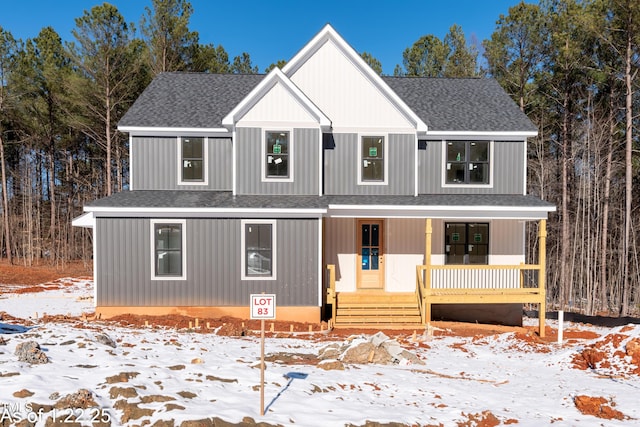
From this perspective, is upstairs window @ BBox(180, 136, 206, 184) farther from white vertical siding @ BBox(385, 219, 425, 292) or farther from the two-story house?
white vertical siding @ BBox(385, 219, 425, 292)

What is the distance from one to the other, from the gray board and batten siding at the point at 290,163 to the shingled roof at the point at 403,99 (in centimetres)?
166

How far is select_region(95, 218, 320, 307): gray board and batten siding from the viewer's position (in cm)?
1375

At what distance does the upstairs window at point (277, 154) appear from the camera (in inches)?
599

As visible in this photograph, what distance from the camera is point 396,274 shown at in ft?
53.5

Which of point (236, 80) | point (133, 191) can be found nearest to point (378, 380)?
point (133, 191)

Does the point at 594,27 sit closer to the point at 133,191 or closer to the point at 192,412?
the point at 133,191

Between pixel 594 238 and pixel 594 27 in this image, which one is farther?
pixel 594 238

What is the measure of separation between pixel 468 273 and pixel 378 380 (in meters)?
7.78

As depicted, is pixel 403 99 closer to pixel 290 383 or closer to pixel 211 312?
pixel 211 312

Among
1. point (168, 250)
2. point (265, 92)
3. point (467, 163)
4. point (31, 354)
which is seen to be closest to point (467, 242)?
point (467, 163)

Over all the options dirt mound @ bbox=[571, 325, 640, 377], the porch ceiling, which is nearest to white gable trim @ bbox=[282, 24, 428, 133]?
the porch ceiling

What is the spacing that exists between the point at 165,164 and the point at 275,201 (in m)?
4.86

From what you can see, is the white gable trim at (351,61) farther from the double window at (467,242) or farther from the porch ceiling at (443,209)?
the double window at (467,242)

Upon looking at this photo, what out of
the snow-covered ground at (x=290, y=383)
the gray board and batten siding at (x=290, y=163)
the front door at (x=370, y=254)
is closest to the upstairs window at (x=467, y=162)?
the front door at (x=370, y=254)
